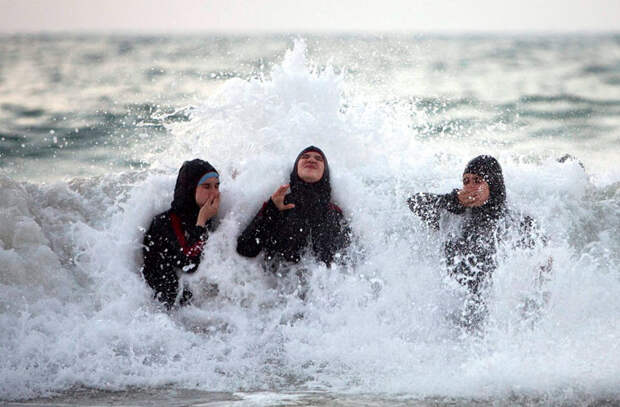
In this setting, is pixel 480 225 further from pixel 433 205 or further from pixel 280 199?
pixel 280 199

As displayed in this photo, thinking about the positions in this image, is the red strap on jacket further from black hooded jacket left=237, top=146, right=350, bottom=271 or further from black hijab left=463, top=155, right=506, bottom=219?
black hijab left=463, top=155, right=506, bottom=219

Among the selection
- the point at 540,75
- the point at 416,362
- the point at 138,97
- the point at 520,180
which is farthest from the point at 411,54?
the point at 416,362

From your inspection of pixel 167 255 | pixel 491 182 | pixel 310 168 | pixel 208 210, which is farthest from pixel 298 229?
pixel 491 182

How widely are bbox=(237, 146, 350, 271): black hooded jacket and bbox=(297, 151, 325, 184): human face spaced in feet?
0.14

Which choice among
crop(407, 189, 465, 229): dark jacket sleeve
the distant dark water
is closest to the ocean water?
crop(407, 189, 465, 229): dark jacket sleeve

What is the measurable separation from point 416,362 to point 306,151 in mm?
1907

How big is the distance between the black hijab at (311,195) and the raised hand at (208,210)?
559mm

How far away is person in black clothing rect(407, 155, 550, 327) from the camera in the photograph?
5738 millimetres

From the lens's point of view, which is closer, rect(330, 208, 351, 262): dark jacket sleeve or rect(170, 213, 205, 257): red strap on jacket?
rect(170, 213, 205, 257): red strap on jacket

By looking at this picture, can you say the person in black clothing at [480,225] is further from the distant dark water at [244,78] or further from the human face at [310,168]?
the distant dark water at [244,78]

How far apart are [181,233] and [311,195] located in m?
1.04

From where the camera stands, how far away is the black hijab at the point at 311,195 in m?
5.95

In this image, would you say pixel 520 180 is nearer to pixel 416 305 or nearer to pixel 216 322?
pixel 416 305

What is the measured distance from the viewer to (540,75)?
2770 cm
